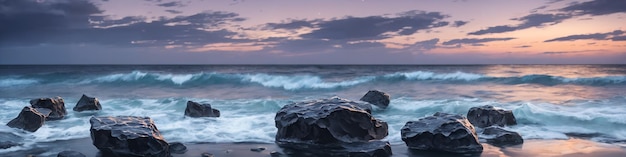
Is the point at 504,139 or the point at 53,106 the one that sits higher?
the point at 53,106

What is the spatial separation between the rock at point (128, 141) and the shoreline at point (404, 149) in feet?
1.03

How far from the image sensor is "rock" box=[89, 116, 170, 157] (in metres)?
8.92

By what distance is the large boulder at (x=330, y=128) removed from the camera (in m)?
9.64

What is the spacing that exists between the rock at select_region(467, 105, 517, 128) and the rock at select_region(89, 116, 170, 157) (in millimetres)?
8076

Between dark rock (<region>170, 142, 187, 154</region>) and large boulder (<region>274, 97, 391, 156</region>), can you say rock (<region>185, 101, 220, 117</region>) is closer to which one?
dark rock (<region>170, 142, 187, 154</region>)

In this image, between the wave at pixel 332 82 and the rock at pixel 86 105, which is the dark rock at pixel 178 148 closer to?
the rock at pixel 86 105

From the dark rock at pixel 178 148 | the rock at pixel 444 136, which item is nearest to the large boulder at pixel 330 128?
the rock at pixel 444 136

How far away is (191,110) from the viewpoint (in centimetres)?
1476

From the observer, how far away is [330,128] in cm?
966

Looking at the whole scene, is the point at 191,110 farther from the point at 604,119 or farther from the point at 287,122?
the point at 604,119

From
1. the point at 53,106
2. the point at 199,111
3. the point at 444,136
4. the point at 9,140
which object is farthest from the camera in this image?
the point at 53,106

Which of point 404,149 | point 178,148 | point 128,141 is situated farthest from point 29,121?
point 404,149

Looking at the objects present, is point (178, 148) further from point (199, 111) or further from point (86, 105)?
point (86, 105)

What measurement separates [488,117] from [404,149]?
399cm
